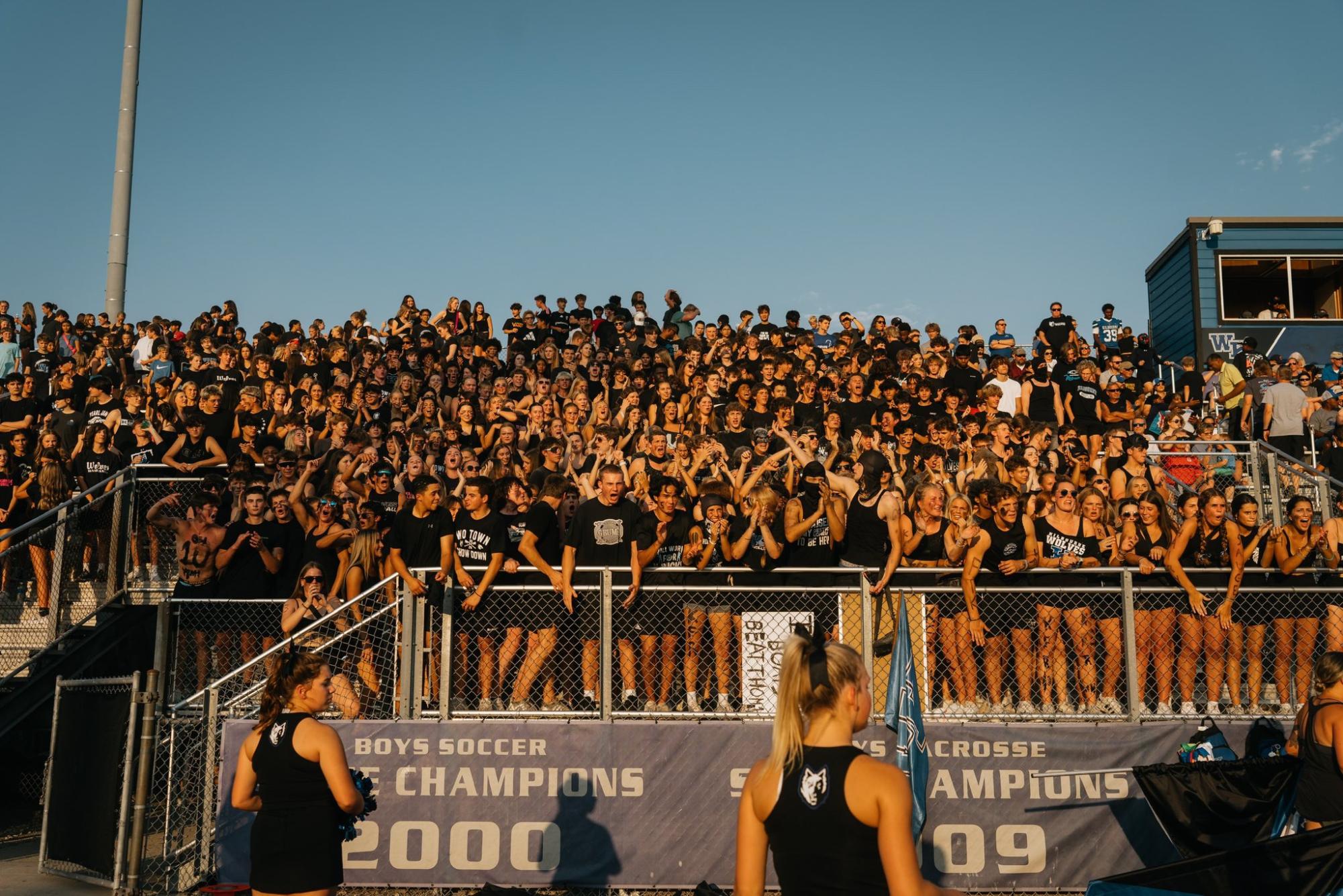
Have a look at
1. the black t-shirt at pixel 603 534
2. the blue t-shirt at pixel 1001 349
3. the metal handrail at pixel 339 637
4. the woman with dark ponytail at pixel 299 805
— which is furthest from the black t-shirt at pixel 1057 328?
the woman with dark ponytail at pixel 299 805

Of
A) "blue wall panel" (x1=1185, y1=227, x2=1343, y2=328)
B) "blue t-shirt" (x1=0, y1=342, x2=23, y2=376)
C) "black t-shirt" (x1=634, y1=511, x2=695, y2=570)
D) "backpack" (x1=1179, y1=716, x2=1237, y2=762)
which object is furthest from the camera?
"blue wall panel" (x1=1185, y1=227, x2=1343, y2=328)

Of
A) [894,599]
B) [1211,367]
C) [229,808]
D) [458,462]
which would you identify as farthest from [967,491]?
[1211,367]

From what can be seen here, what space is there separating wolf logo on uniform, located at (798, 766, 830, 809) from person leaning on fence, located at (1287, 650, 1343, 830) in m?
3.85

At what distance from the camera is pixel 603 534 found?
9359 millimetres

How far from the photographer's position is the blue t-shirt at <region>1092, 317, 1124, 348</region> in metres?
18.8

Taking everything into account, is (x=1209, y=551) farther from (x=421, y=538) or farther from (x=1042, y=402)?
(x=421, y=538)

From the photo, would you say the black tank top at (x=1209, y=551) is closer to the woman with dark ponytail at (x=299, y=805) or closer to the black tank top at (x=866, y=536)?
the black tank top at (x=866, y=536)

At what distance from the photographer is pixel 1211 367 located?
17734 mm

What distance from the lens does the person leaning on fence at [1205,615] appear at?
866 cm

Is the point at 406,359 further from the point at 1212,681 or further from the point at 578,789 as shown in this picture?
the point at 1212,681

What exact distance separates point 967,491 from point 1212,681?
252cm

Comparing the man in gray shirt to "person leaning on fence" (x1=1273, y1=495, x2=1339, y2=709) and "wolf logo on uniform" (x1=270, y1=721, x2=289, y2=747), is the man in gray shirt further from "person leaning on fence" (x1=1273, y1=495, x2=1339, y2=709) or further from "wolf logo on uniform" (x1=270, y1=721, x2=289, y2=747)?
"wolf logo on uniform" (x1=270, y1=721, x2=289, y2=747)

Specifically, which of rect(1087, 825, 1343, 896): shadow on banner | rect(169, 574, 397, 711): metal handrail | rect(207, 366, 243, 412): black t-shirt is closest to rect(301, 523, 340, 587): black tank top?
rect(169, 574, 397, 711): metal handrail

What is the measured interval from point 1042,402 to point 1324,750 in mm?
8857
